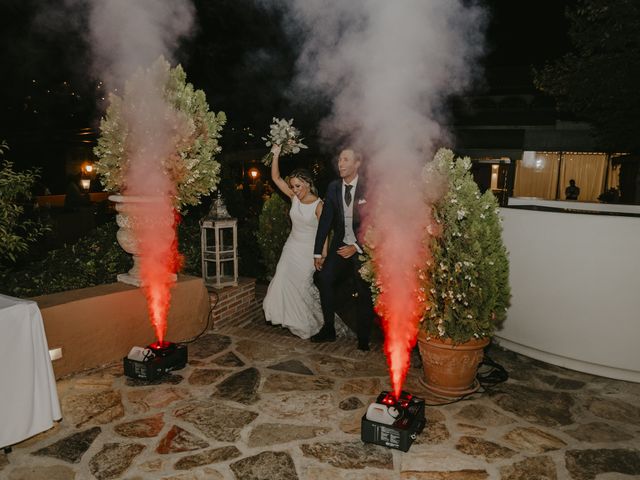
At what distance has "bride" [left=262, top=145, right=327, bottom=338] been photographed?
6.11m

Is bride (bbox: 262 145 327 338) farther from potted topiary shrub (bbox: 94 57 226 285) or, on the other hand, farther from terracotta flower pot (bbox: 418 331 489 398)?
terracotta flower pot (bbox: 418 331 489 398)

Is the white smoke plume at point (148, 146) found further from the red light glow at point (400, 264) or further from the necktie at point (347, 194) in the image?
the red light glow at point (400, 264)

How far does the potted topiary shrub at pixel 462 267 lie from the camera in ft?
13.4

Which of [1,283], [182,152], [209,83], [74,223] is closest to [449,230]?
[182,152]

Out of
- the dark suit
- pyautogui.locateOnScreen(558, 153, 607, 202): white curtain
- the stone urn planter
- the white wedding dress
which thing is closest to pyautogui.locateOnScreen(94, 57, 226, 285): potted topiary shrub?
the stone urn planter

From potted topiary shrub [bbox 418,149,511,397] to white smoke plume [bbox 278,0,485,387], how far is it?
0.51 ft

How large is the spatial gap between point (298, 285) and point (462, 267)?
2.61m

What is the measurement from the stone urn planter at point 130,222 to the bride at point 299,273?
1.67 meters

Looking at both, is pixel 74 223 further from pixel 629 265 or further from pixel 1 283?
pixel 629 265

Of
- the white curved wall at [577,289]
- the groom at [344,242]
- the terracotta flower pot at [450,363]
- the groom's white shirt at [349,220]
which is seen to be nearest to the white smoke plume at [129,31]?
the groom at [344,242]

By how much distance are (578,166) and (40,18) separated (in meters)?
19.4

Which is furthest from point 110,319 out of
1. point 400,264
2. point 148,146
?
point 400,264

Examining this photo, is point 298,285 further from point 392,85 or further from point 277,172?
point 392,85

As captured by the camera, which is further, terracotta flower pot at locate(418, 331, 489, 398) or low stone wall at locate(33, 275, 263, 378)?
low stone wall at locate(33, 275, 263, 378)
